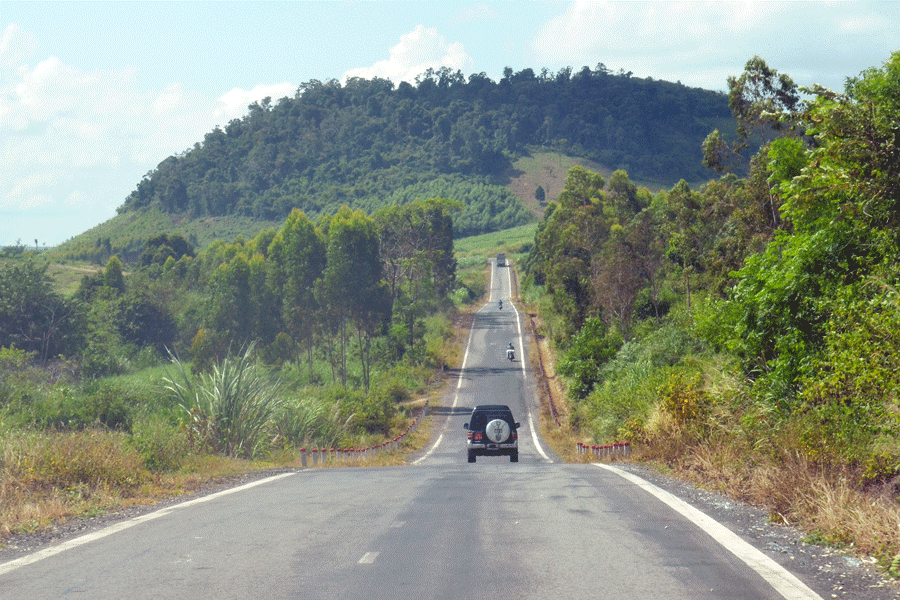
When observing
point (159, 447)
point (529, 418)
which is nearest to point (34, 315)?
point (529, 418)

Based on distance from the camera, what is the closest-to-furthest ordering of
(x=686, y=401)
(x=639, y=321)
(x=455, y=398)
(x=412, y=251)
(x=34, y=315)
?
1. (x=686, y=401)
2. (x=639, y=321)
3. (x=455, y=398)
4. (x=34, y=315)
5. (x=412, y=251)

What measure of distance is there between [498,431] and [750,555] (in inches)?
674

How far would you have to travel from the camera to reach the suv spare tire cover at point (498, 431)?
75.9ft

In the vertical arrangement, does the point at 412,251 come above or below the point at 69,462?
above

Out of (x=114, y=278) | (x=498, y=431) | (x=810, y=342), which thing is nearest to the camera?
(x=810, y=342)

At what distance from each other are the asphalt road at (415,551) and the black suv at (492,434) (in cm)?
1224

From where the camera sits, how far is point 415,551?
21.3 ft

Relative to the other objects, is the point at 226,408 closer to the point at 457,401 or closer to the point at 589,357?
the point at 589,357

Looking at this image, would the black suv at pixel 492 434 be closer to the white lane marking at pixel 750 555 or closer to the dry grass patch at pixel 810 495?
the dry grass patch at pixel 810 495

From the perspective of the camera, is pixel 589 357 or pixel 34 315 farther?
pixel 34 315

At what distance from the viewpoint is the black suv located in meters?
23.2

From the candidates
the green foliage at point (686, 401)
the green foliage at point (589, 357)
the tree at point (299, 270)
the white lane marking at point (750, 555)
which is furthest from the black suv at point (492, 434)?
the tree at point (299, 270)

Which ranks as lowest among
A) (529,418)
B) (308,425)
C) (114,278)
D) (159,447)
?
(529,418)

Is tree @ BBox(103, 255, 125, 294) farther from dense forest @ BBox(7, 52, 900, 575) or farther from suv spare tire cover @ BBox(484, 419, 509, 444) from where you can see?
suv spare tire cover @ BBox(484, 419, 509, 444)
